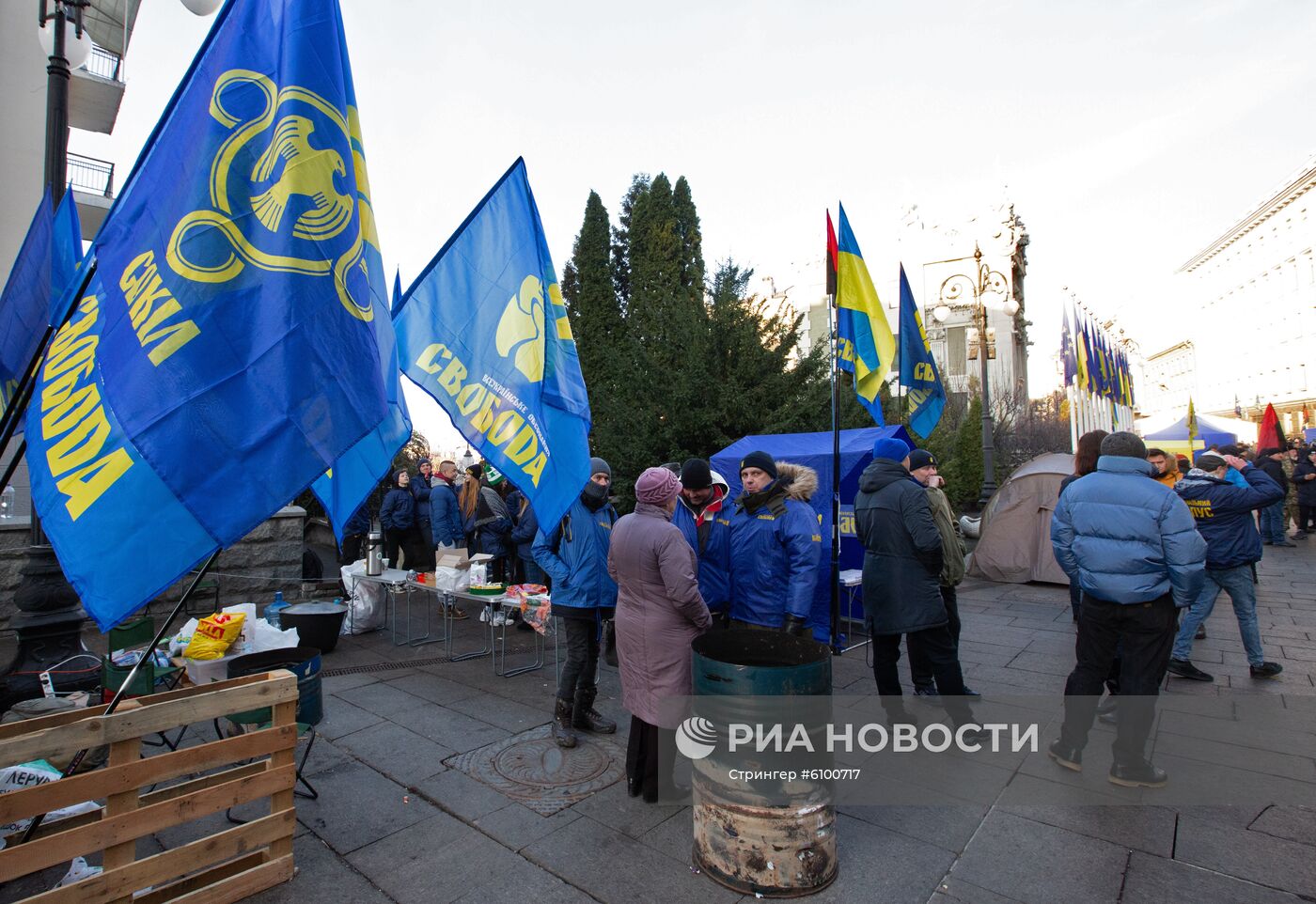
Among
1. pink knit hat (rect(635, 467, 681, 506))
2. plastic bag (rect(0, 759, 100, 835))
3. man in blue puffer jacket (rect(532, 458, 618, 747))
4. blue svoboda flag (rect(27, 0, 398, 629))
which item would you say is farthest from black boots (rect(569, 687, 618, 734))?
blue svoboda flag (rect(27, 0, 398, 629))

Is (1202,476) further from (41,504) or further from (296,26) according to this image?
(41,504)

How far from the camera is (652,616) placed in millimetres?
3699

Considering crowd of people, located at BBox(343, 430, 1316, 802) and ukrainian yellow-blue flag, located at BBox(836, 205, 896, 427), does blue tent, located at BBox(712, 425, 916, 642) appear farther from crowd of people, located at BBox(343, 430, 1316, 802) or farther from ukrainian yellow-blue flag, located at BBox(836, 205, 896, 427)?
crowd of people, located at BBox(343, 430, 1316, 802)

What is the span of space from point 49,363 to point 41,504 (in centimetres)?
73

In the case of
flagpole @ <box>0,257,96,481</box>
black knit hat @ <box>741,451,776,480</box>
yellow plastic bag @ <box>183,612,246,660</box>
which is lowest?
yellow plastic bag @ <box>183,612,246,660</box>

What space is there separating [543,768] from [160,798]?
1.95 metres

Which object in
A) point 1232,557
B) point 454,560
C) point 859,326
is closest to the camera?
point 1232,557

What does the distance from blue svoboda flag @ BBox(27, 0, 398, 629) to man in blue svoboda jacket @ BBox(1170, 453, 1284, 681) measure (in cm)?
658

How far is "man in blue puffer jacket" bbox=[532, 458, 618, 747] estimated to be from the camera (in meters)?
4.66

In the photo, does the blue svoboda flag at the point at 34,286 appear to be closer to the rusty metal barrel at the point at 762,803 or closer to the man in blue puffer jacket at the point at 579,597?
the man in blue puffer jacket at the point at 579,597

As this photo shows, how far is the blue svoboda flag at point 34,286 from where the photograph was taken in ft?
13.7

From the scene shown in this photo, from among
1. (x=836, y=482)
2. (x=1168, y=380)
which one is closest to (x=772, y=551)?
(x=836, y=482)

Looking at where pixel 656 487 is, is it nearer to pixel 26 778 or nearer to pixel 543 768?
pixel 543 768

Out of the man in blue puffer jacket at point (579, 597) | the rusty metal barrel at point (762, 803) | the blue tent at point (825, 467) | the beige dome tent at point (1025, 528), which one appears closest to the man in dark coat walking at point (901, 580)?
the rusty metal barrel at point (762, 803)
